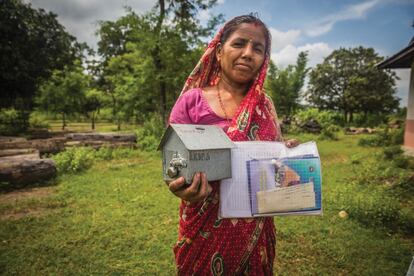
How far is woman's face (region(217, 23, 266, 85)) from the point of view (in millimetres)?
1480

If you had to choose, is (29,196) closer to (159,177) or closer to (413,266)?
(159,177)

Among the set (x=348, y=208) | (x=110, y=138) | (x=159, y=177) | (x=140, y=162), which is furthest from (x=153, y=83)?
(x=348, y=208)

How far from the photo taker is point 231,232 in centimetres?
140

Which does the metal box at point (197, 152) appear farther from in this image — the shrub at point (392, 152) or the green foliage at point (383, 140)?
the green foliage at point (383, 140)

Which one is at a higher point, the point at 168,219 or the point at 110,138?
the point at 110,138

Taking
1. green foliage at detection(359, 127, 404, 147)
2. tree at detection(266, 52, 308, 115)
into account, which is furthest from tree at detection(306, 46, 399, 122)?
green foliage at detection(359, 127, 404, 147)

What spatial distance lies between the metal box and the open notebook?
7cm

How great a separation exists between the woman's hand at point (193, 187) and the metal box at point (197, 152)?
0.02m

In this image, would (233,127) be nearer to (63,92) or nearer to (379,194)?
(379,194)

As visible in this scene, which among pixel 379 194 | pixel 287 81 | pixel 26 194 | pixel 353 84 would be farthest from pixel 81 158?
pixel 353 84

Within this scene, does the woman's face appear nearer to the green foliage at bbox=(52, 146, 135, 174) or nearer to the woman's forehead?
the woman's forehead

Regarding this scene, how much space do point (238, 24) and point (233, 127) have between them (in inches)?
23.8

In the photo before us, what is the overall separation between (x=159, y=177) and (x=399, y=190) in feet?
18.3

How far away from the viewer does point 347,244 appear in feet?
12.3
